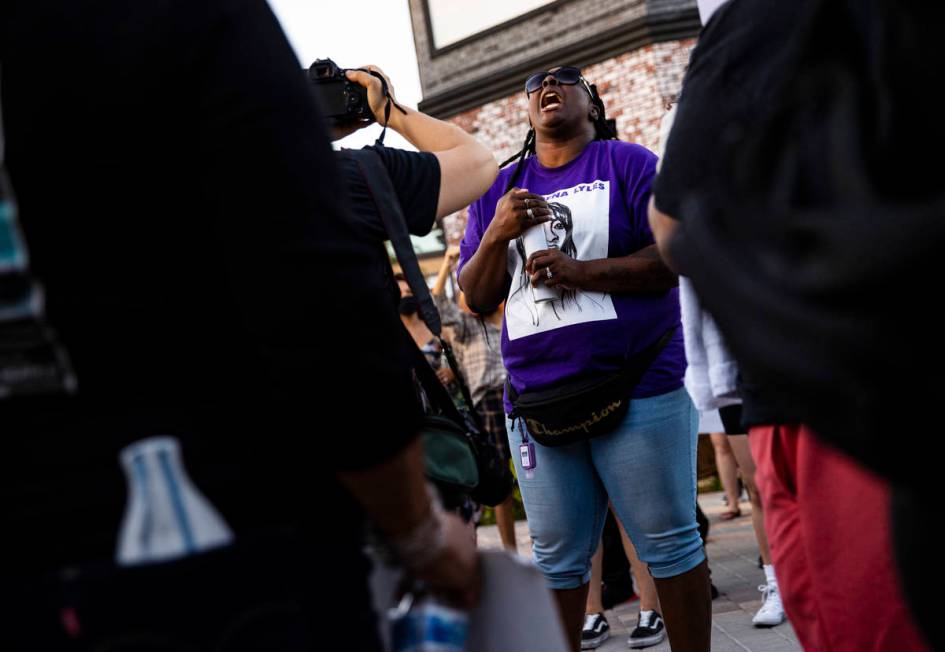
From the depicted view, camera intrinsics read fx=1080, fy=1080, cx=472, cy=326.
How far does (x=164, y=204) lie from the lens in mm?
1284

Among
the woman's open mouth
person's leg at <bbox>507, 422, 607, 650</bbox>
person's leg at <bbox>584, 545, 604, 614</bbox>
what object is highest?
the woman's open mouth

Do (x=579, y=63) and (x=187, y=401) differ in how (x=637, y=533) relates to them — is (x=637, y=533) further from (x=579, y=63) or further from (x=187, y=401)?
(x=579, y=63)

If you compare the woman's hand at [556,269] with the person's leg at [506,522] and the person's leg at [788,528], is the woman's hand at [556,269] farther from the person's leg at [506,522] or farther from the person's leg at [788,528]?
the person's leg at [506,522]

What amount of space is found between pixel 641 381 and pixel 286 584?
7.64 feet

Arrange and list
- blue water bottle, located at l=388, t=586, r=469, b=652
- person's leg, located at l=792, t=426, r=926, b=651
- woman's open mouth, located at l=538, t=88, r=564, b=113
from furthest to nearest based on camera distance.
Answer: woman's open mouth, located at l=538, t=88, r=564, b=113 → person's leg, located at l=792, t=426, r=926, b=651 → blue water bottle, located at l=388, t=586, r=469, b=652

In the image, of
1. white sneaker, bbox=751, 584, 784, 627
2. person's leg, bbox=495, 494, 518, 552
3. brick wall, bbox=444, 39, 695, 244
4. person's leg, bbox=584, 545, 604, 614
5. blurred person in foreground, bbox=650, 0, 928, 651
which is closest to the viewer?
blurred person in foreground, bbox=650, 0, 928, 651

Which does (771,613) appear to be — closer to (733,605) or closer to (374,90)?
(733,605)

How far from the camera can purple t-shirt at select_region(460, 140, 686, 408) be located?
349 cm

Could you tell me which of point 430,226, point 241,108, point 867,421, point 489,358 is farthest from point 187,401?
point 489,358

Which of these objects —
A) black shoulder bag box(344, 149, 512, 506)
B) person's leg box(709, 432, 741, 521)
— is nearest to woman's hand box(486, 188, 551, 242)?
black shoulder bag box(344, 149, 512, 506)

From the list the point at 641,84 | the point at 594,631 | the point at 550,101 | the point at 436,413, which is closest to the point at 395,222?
the point at 436,413

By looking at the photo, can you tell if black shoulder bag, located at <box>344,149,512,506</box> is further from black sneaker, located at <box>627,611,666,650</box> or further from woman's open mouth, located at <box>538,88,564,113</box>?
black sneaker, located at <box>627,611,666,650</box>

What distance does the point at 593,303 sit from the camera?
138 inches

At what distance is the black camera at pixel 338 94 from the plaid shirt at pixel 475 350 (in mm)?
4899
